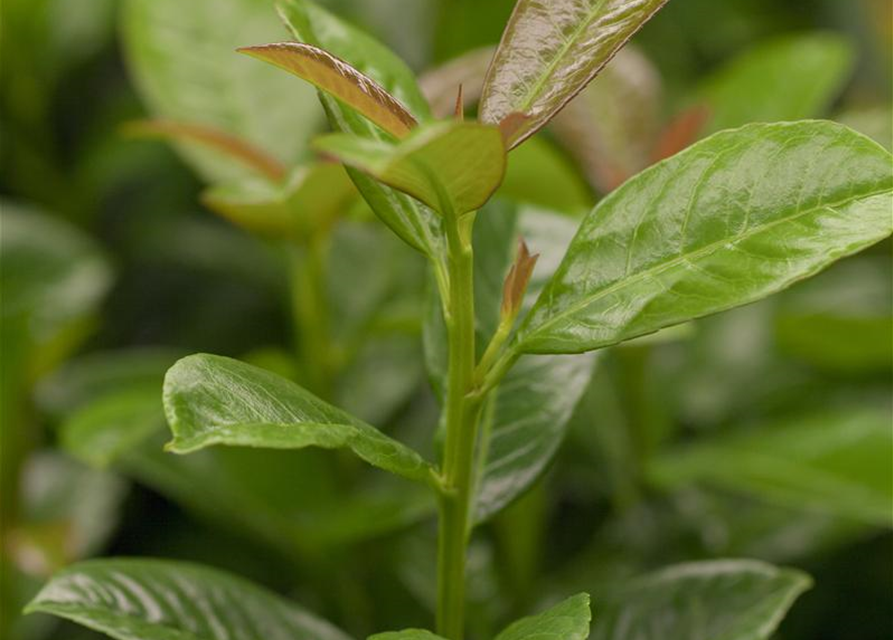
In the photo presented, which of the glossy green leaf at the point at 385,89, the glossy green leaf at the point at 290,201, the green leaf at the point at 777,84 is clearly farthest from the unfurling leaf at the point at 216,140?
the green leaf at the point at 777,84

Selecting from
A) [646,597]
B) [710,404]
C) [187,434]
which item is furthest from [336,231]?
[187,434]

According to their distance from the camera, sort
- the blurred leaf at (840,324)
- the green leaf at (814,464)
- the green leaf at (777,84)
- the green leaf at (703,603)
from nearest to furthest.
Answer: the green leaf at (703,603)
the green leaf at (814,464)
the blurred leaf at (840,324)
the green leaf at (777,84)

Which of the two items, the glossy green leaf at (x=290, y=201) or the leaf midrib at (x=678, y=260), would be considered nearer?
the leaf midrib at (x=678, y=260)

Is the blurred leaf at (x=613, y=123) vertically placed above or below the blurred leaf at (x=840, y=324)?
above

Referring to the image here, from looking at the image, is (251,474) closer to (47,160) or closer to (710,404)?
(710,404)

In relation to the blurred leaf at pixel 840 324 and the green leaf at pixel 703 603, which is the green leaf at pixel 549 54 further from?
the blurred leaf at pixel 840 324

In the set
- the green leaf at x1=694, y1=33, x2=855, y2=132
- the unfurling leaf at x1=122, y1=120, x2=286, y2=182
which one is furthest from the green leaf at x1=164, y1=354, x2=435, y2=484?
the green leaf at x1=694, y1=33, x2=855, y2=132

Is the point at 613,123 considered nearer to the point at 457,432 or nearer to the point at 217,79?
the point at 217,79
